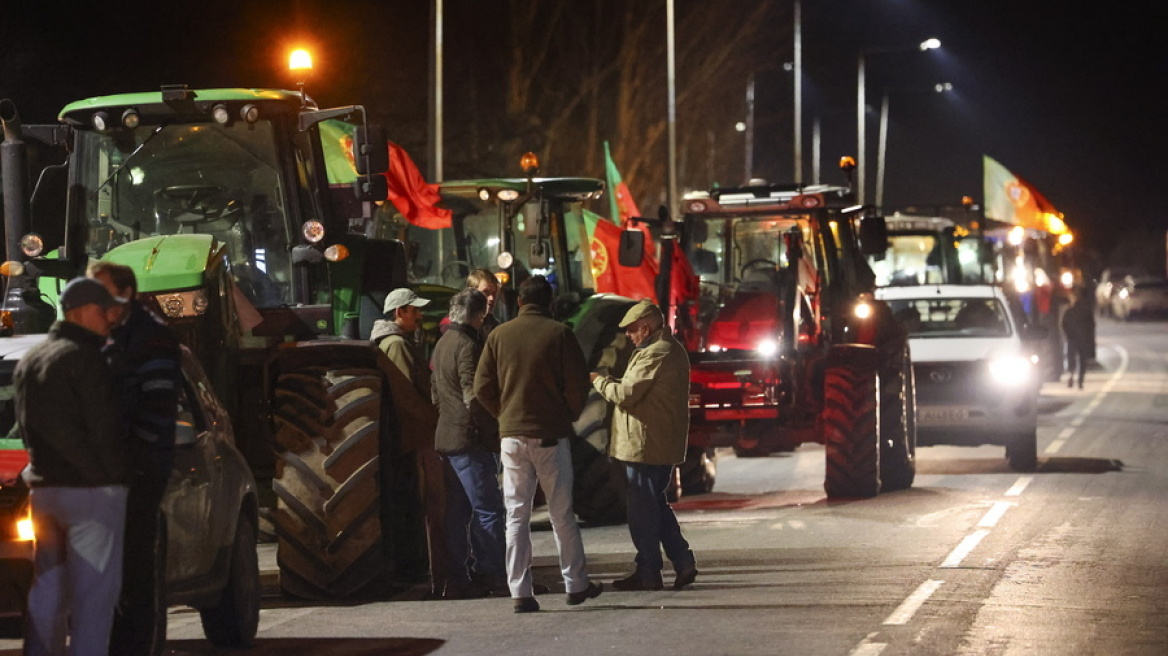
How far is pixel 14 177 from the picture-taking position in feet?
38.3

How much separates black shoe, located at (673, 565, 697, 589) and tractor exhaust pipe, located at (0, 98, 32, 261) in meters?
4.40

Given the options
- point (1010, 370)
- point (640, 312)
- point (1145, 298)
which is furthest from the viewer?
point (1145, 298)

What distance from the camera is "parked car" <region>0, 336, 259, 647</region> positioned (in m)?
8.77

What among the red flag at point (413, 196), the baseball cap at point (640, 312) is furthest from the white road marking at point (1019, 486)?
the baseball cap at point (640, 312)

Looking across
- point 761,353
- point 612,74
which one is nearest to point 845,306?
point 761,353

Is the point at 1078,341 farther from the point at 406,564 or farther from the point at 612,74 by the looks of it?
the point at 406,564

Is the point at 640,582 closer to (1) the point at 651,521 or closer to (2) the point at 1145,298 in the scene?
(1) the point at 651,521

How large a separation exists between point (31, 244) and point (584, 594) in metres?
3.80

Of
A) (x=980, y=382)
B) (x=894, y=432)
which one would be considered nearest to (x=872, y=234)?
(x=894, y=432)

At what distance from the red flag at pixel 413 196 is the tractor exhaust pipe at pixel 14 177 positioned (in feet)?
15.2

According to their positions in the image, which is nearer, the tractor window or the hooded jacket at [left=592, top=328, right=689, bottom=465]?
the tractor window

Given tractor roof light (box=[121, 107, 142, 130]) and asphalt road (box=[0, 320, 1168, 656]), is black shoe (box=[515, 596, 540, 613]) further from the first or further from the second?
tractor roof light (box=[121, 107, 142, 130])

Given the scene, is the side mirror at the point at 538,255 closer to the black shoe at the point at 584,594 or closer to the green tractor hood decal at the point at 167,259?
the black shoe at the point at 584,594

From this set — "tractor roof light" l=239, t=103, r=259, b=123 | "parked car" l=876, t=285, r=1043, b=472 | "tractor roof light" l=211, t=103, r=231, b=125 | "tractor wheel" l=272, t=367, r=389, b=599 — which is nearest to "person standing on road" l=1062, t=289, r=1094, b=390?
"parked car" l=876, t=285, r=1043, b=472
